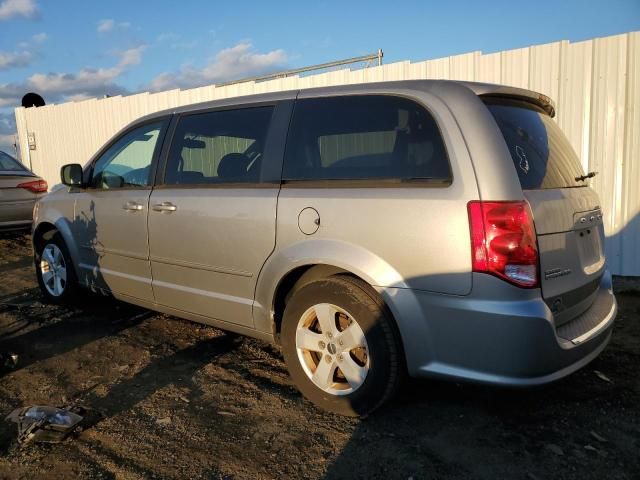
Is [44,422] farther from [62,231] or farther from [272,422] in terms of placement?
[62,231]

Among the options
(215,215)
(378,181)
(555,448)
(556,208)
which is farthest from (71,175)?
(555,448)

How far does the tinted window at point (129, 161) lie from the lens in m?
4.30

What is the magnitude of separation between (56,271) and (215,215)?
2.61m

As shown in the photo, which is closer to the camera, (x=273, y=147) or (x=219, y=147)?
(x=273, y=147)

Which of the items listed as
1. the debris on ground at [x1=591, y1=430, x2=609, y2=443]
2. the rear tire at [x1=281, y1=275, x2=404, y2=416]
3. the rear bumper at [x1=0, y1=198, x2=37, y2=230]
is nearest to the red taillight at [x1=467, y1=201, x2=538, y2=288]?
the rear tire at [x1=281, y1=275, x2=404, y2=416]

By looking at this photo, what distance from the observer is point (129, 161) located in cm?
450

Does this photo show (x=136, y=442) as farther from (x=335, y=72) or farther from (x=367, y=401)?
(x=335, y=72)

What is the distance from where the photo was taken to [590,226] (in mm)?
3039

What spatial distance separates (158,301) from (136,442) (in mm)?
1485

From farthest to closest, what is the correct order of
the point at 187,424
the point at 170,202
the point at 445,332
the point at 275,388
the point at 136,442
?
the point at 170,202, the point at 275,388, the point at 187,424, the point at 136,442, the point at 445,332

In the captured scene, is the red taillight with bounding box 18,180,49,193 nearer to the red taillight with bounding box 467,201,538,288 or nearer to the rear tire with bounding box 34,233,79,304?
the rear tire with bounding box 34,233,79,304

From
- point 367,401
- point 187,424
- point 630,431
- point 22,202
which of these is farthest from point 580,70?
point 22,202

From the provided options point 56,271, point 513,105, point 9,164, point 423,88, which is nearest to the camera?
point 423,88

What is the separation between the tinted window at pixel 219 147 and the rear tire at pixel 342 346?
0.95 m
